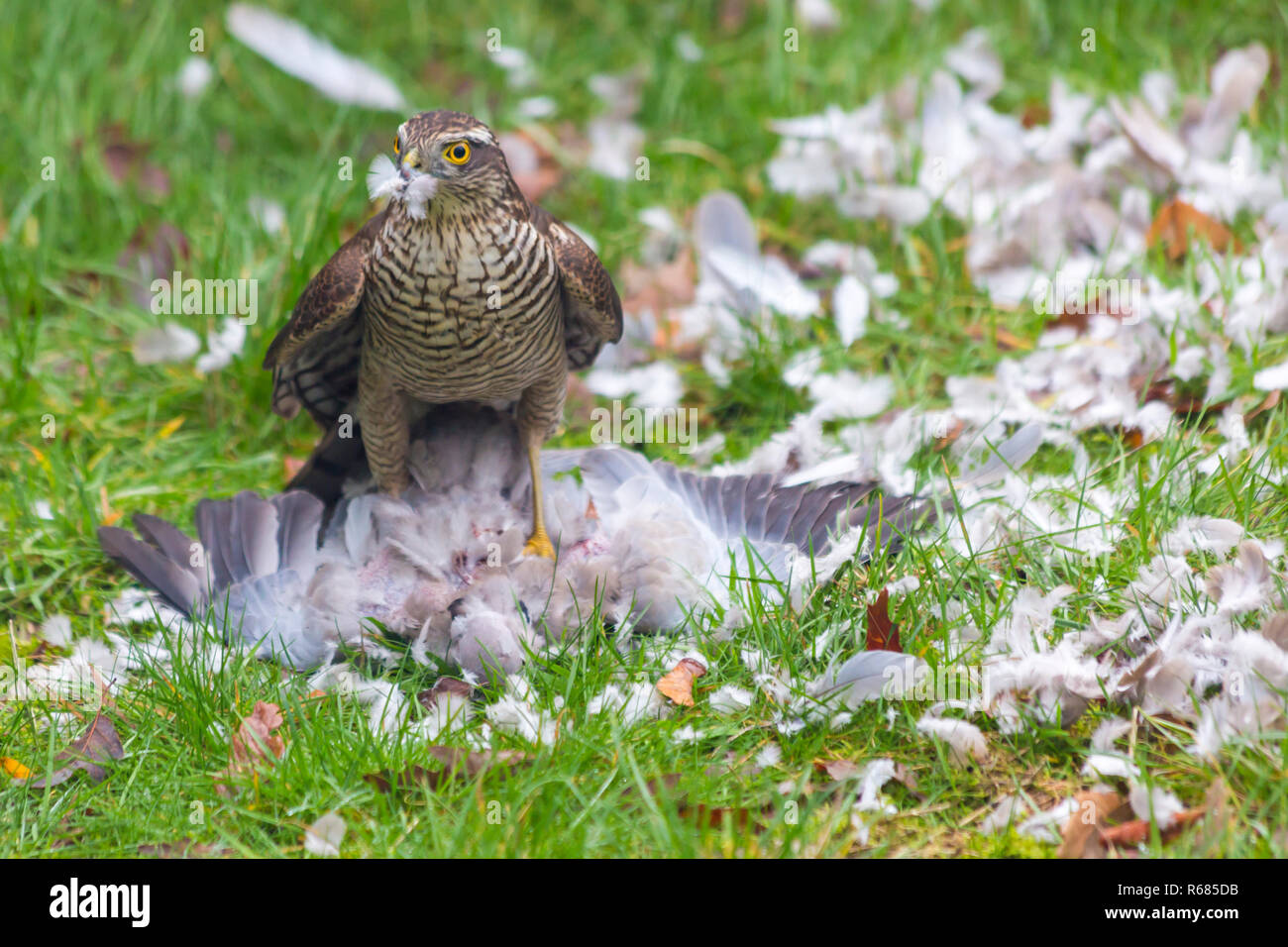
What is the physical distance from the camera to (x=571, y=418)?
442 cm

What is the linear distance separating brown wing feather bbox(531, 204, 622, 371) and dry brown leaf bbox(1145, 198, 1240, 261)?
209 centimetres

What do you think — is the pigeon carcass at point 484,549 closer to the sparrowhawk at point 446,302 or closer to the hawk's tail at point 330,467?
the hawk's tail at point 330,467

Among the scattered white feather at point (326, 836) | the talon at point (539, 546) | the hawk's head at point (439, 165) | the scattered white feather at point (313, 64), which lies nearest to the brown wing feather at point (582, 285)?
the hawk's head at point (439, 165)

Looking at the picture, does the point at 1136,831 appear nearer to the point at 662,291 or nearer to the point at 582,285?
the point at 582,285

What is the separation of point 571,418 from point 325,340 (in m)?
1.16

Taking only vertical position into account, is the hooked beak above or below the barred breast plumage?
above

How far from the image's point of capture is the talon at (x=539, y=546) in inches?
142

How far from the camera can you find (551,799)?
253 cm

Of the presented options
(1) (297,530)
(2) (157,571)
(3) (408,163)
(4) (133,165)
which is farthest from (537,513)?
(4) (133,165)

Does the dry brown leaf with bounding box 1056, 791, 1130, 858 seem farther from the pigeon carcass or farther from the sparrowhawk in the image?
the sparrowhawk

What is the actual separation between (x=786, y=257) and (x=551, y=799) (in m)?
2.94

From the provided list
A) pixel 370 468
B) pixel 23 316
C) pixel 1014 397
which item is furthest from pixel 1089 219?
pixel 23 316

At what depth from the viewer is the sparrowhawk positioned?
296 centimetres

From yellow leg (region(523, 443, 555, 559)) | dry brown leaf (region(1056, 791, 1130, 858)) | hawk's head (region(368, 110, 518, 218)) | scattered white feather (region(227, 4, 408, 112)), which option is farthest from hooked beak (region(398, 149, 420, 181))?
scattered white feather (region(227, 4, 408, 112))
